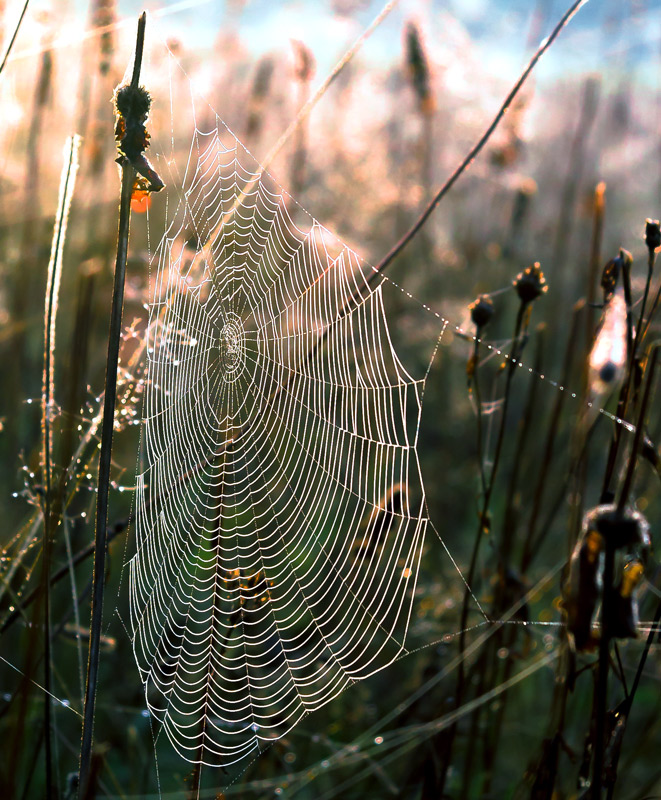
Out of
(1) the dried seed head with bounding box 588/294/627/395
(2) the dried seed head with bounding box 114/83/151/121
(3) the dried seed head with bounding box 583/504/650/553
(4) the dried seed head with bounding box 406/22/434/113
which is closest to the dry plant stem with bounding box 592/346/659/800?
(3) the dried seed head with bounding box 583/504/650/553

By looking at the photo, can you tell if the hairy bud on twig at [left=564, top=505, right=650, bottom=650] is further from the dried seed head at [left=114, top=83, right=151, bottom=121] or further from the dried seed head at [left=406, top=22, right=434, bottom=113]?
the dried seed head at [left=406, top=22, right=434, bottom=113]

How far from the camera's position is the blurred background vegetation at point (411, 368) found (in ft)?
5.64

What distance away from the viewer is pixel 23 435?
10.5 ft

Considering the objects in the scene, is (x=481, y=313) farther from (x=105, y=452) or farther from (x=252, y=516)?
(x=252, y=516)

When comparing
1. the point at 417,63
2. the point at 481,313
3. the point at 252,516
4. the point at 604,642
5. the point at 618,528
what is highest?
the point at 417,63

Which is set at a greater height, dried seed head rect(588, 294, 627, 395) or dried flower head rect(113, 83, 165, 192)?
dried flower head rect(113, 83, 165, 192)

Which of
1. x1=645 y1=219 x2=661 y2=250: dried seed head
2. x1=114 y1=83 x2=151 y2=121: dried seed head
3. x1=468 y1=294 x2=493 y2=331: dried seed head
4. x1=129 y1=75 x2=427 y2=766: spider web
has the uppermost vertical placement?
x1=114 y1=83 x2=151 y2=121: dried seed head

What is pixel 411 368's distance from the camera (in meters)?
4.17

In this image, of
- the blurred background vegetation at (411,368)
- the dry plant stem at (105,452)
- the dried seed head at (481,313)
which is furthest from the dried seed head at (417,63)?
the dry plant stem at (105,452)

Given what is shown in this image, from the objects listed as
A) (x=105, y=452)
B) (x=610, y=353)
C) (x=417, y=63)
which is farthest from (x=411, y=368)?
(x=105, y=452)

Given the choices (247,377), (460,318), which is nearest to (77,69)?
(247,377)

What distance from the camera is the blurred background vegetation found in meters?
1.72

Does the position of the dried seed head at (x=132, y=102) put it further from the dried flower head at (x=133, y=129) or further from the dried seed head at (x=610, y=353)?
the dried seed head at (x=610, y=353)

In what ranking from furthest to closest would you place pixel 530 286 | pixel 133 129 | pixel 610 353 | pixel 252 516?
pixel 252 516 → pixel 610 353 → pixel 530 286 → pixel 133 129
